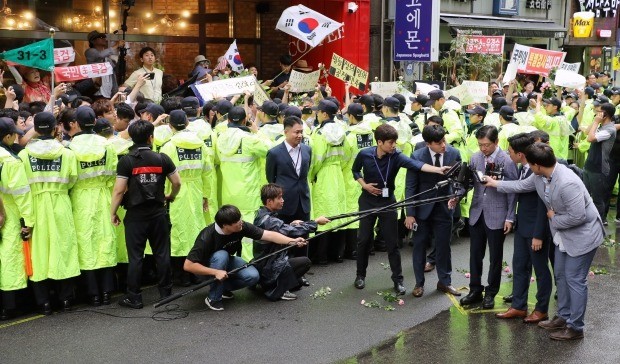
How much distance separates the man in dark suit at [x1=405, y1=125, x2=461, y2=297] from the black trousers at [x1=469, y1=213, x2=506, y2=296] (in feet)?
1.32

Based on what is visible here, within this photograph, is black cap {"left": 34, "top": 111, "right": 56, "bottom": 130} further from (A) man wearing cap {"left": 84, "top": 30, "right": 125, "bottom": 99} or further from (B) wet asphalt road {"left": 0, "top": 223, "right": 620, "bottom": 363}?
(A) man wearing cap {"left": 84, "top": 30, "right": 125, "bottom": 99}

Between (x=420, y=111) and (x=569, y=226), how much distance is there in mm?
5164

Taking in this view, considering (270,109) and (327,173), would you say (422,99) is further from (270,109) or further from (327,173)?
(270,109)

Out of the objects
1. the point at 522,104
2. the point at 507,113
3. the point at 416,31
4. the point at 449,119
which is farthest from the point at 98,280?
the point at 416,31

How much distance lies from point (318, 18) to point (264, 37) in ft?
14.0

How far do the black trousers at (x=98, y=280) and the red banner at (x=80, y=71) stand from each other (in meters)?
4.10

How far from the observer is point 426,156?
29.0 ft

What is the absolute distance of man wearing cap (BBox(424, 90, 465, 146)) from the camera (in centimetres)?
1128

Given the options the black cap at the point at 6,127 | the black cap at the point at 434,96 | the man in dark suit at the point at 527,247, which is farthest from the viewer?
the black cap at the point at 434,96

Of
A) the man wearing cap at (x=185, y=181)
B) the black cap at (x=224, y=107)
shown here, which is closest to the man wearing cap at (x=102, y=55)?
the black cap at (x=224, y=107)

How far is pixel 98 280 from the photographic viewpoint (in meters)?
8.58

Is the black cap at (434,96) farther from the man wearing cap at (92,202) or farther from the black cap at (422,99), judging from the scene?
the man wearing cap at (92,202)

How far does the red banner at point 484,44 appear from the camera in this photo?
18.0 meters

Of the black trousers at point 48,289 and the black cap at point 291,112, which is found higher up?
the black cap at point 291,112
